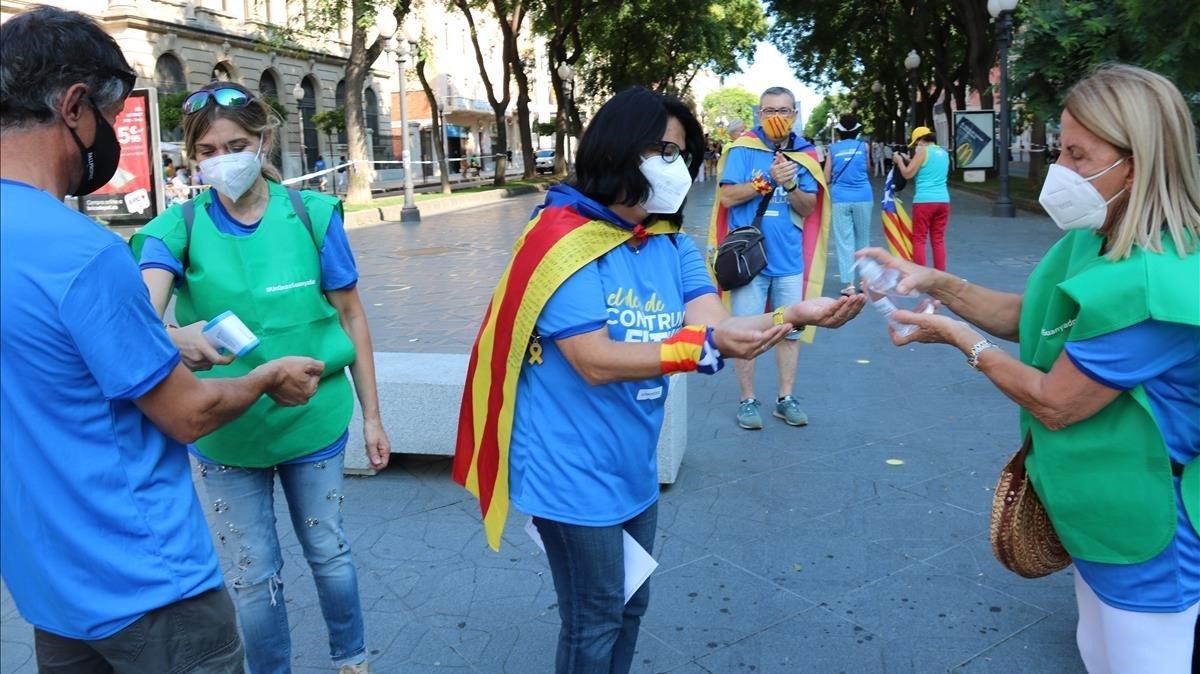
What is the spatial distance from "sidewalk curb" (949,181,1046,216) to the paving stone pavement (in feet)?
35.4

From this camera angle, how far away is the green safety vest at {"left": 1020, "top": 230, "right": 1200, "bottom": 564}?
2.04 m

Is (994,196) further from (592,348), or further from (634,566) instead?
(592,348)

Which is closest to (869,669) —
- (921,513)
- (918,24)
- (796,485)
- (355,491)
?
(921,513)

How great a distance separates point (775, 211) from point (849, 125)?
3.73 m

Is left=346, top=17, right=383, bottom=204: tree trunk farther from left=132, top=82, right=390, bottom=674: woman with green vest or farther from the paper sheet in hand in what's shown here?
the paper sheet in hand

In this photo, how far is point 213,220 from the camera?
2.80 metres

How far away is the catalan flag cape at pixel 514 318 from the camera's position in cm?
235

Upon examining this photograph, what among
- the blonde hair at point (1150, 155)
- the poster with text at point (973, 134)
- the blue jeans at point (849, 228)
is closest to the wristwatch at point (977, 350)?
the blonde hair at point (1150, 155)

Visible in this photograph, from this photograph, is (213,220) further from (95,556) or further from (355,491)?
(355,491)

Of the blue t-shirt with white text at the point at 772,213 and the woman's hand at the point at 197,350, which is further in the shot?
the blue t-shirt with white text at the point at 772,213

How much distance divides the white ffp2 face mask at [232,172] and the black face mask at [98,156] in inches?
31.0

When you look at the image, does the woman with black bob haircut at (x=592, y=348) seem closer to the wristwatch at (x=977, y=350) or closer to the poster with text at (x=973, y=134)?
the wristwatch at (x=977, y=350)

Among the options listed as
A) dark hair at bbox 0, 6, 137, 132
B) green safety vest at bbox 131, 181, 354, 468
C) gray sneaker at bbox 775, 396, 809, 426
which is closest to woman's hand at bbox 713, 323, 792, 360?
green safety vest at bbox 131, 181, 354, 468

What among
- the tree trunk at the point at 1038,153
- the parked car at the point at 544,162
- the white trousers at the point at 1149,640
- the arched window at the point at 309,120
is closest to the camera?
the white trousers at the point at 1149,640
